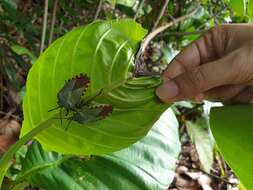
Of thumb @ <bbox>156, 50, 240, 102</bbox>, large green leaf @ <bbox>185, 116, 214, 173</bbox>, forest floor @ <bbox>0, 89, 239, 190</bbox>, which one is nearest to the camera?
thumb @ <bbox>156, 50, 240, 102</bbox>

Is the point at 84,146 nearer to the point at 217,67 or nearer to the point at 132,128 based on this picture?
the point at 132,128

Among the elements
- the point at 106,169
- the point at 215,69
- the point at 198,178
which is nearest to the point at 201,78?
the point at 215,69

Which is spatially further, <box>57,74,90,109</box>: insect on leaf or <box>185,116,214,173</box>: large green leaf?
<box>185,116,214,173</box>: large green leaf

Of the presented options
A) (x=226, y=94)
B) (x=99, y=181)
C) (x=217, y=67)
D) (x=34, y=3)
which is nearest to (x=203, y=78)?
(x=217, y=67)

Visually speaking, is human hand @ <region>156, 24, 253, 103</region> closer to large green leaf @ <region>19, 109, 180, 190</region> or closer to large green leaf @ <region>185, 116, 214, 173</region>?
large green leaf @ <region>19, 109, 180, 190</region>

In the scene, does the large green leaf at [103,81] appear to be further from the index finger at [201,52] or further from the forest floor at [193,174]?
the forest floor at [193,174]

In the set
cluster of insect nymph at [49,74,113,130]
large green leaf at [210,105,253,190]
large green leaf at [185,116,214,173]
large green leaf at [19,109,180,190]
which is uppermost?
cluster of insect nymph at [49,74,113,130]

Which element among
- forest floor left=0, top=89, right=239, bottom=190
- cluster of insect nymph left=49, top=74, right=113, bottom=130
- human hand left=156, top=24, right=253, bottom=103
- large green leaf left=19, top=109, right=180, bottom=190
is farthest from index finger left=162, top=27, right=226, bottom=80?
forest floor left=0, top=89, right=239, bottom=190
